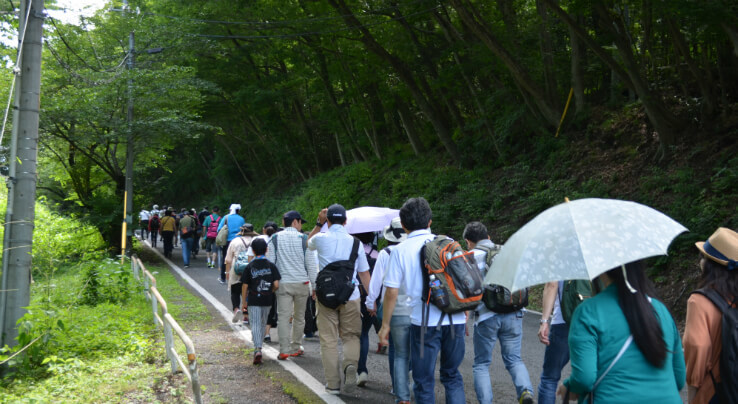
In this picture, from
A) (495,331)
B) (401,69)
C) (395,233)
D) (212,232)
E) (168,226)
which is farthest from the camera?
(168,226)

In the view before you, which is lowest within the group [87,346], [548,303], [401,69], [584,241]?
[87,346]

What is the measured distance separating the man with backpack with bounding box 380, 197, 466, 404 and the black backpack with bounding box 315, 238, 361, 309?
137 cm

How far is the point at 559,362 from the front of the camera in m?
5.21

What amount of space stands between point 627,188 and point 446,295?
10912 millimetres

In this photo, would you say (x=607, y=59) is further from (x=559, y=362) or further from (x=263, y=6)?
(x=263, y=6)

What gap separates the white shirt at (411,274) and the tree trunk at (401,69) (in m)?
14.6

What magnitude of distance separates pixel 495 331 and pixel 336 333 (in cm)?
181

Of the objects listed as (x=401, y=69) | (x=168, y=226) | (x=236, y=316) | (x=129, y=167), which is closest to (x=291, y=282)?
(x=236, y=316)

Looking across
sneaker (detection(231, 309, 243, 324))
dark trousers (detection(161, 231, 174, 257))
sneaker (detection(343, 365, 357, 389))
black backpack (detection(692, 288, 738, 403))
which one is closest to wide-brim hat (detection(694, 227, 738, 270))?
black backpack (detection(692, 288, 738, 403))

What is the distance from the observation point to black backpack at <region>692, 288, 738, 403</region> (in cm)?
316

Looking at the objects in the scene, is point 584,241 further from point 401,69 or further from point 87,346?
point 401,69

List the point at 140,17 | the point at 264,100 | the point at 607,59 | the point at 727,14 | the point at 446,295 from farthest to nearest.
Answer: the point at 264,100 < the point at 140,17 < the point at 607,59 < the point at 727,14 < the point at 446,295

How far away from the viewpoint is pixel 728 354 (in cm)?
317

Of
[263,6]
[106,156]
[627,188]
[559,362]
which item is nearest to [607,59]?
[627,188]
